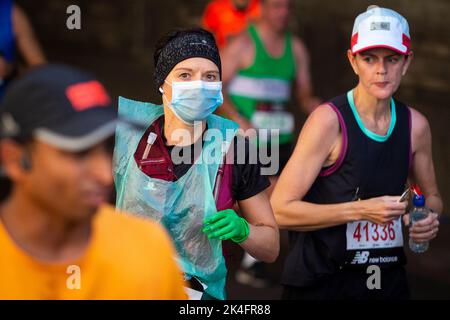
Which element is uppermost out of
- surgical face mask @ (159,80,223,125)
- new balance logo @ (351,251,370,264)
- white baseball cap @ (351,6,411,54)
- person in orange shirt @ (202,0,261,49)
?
person in orange shirt @ (202,0,261,49)

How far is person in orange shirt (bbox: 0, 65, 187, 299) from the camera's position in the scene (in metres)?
2.34

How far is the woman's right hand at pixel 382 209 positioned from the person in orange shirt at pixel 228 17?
3.44 metres

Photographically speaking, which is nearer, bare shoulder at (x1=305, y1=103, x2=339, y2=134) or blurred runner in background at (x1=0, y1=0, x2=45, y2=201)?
bare shoulder at (x1=305, y1=103, x2=339, y2=134)

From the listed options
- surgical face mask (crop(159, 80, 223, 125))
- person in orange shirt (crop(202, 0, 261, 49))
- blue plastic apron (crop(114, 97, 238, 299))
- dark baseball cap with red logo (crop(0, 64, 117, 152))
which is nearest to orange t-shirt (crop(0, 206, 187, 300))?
dark baseball cap with red logo (crop(0, 64, 117, 152))

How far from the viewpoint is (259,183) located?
12.7 ft

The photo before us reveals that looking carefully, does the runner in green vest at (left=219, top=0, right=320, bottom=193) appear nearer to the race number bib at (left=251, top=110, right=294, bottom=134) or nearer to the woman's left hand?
the race number bib at (left=251, top=110, right=294, bottom=134)

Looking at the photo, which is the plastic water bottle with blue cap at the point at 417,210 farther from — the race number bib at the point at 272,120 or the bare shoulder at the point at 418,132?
the race number bib at the point at 272,120

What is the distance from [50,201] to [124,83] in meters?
7.86

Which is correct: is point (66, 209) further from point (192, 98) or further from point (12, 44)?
point (12, 44)

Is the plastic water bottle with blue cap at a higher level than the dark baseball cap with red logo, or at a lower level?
higher

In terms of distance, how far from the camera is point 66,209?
2369 millimetres

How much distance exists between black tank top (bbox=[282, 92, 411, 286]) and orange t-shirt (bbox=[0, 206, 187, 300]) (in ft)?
6.17

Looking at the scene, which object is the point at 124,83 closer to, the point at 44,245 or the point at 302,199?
the point at 302,199

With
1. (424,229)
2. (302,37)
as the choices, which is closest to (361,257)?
(424,229)
